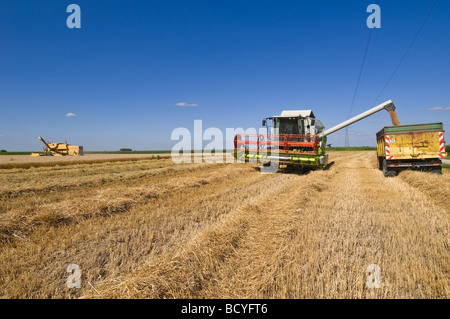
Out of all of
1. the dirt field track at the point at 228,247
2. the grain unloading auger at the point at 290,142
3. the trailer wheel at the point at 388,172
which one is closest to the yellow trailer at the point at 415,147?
the trailer wheel at the point at 388,172

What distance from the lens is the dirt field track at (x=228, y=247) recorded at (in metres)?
2.26

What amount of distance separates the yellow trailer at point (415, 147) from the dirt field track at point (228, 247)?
4481mm

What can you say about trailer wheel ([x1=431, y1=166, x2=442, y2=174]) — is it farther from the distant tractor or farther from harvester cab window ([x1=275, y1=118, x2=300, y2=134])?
the distant tractor

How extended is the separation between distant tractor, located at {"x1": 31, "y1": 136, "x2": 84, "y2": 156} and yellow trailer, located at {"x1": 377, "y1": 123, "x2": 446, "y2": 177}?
4002 cm

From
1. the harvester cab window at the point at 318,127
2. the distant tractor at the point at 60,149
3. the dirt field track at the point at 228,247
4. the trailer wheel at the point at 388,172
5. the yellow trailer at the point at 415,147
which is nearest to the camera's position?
the dirt field track at the point at 228,247

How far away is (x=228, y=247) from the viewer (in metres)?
3.08

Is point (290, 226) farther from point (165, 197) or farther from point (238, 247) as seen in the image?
point (165, 197)

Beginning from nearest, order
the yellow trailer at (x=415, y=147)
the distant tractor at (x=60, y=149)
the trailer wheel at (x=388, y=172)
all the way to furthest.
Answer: the yellow trailer at (x=415, y=147) → the trailer wheel at (x=388, y=172) → the distant tractor at (x=60, y=149)

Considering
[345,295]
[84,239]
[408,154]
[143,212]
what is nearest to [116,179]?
[143,212]

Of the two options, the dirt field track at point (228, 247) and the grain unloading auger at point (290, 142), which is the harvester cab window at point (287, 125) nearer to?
the grain unloading auger at point (290, 142)

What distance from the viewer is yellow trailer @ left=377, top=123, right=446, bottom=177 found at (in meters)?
9.27

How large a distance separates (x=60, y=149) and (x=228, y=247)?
40922mm

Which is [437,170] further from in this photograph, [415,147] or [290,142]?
[290,142]
